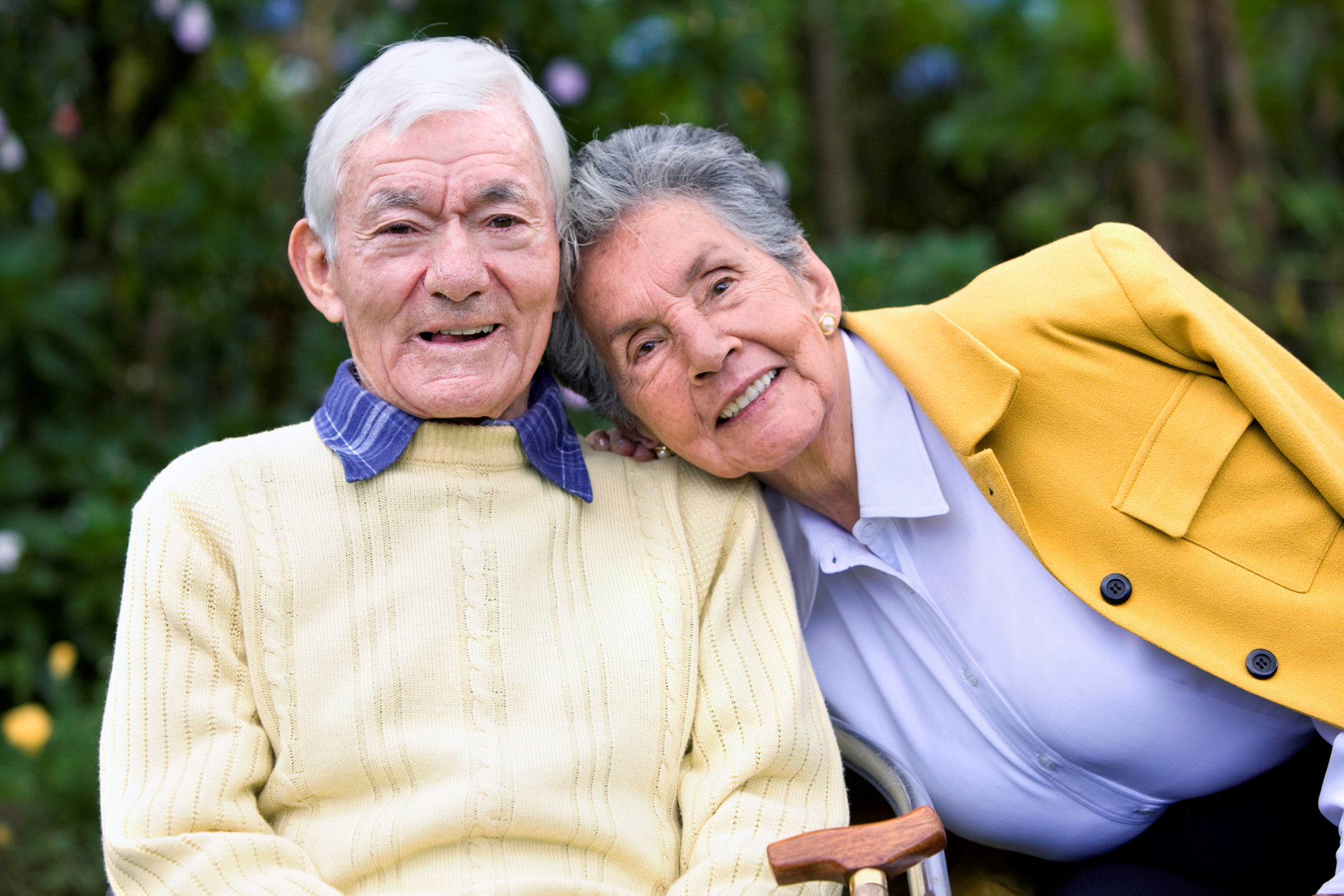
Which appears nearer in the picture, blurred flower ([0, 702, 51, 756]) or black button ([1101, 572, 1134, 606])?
black button ([1101, 572, 1134, 606])

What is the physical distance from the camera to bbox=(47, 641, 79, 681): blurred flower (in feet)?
12.2

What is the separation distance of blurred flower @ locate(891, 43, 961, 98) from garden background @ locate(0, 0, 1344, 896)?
1479 millimetres

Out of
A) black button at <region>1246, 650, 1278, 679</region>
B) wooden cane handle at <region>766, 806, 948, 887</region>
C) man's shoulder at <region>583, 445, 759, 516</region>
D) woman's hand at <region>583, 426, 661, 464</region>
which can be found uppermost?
woman's hand at <region>583, 426, 661, 464</region>

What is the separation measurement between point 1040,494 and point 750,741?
24.3 inches

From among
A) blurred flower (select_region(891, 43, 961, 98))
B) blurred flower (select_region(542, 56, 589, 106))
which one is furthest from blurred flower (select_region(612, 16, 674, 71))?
blurred flower (select_region(891, 43, 961, 98))

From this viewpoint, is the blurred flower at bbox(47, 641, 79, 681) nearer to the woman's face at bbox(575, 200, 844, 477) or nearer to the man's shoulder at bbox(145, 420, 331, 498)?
the man's shoulder at bbox(145, 420, 331, 498)

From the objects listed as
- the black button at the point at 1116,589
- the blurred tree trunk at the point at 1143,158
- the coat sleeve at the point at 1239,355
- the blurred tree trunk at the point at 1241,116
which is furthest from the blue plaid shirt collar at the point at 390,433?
the blurred tree trunk at the point at 1143,158

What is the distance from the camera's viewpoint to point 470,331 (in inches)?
75.1

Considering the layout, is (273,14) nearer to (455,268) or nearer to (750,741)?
(455,268)

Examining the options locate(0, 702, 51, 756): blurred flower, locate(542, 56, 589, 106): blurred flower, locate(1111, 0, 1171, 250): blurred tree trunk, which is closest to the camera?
locate(0, 702, 51, 756): blurred flower

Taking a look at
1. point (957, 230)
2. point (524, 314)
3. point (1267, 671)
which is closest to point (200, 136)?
point (524, 314)

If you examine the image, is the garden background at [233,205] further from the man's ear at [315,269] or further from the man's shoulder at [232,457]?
the man's shoulder at [232,457]

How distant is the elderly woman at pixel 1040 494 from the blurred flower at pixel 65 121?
3001 millimetres

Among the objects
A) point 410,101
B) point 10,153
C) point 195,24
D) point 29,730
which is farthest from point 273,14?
point 410,101
